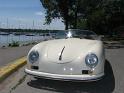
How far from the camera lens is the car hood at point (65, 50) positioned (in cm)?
700

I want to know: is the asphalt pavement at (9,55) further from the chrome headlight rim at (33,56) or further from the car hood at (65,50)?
the car hood at (65,50)

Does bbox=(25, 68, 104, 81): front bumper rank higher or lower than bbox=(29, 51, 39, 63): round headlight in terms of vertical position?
lower

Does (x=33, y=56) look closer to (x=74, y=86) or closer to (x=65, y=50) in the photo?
(x=65, y=50)

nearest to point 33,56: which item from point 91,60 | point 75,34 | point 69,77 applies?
point 69,77

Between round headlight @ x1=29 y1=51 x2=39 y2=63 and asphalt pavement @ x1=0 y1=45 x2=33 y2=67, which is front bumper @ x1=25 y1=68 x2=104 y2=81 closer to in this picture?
round headlight @ x1=29 y1=51 x2=39 y2=63

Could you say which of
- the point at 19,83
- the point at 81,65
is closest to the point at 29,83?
the point at 19,83

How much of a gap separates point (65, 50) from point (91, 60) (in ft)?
2.22

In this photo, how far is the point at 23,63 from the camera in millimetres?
10852

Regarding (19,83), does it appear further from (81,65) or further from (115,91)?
(115,91)

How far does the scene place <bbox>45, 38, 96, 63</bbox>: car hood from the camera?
23.0 ft

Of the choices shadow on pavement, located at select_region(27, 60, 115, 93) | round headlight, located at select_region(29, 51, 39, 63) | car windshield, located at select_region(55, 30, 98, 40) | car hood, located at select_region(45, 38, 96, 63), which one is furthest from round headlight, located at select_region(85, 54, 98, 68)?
car windshield, located at select_region(55, 30, 98, 40)

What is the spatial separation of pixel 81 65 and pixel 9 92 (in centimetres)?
166

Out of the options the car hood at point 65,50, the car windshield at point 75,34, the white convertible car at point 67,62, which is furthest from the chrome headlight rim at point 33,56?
the car windshield at point 75,34

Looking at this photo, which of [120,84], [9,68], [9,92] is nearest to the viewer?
[9,92]
